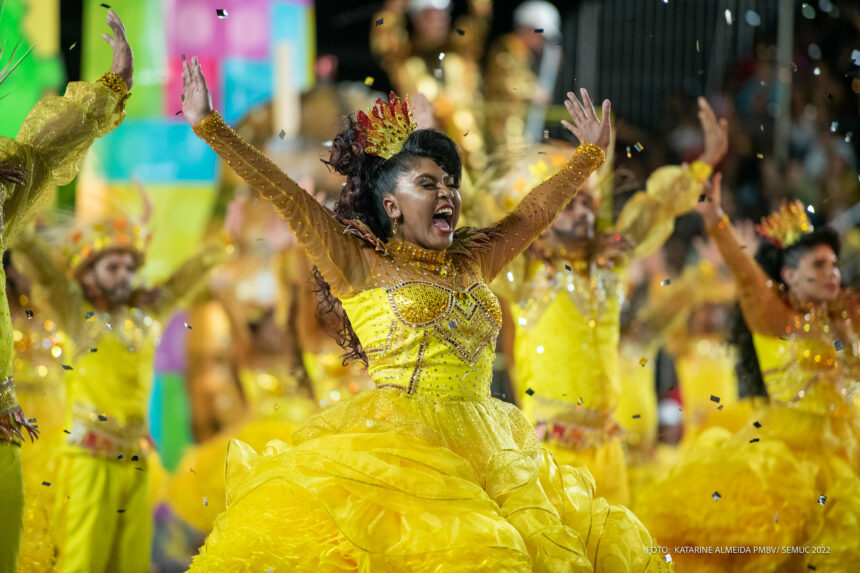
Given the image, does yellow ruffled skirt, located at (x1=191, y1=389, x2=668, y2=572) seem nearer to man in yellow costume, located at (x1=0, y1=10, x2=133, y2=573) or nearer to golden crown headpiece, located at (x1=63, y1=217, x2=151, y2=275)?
man in yellow costume, located at (x1=0, y1=10, x2=133, y2=573)

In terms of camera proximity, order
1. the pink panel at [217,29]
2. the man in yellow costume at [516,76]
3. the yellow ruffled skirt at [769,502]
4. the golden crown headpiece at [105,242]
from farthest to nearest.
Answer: the man in yellow costume at [516,76] < the pink panel at [217,29] < the golden crown headpiece at [105,242] < the yellow ruffled skirt at [769,502]

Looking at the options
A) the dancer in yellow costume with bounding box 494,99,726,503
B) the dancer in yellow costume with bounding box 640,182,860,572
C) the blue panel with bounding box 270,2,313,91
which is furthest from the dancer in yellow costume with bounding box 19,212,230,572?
the blue panel with bounding box 270,2,313,91

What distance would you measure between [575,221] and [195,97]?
219 cm

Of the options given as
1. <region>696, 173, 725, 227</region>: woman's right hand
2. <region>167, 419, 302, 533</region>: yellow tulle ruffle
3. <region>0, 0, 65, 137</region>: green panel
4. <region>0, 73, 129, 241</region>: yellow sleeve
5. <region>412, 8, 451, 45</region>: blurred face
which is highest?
<region>412, 8, 451, 45</region>: blurred face

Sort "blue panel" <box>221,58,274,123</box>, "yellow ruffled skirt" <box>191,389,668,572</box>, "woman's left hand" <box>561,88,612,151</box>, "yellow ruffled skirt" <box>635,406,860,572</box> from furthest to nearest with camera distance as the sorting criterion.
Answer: "blue panel" <box>221,58,274,123</box> < "yellow ruffled skirt" <box>635,406,860,572</box> < "woman's left hand" <box>561,88,612,151</box> < "yellow ruffled skirt" <box>191,389,668,572</box>

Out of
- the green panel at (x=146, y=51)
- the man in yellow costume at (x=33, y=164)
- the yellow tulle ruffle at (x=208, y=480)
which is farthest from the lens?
the green panel at (x=146, y=51)

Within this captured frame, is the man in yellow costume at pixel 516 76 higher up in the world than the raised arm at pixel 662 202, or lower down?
higher up

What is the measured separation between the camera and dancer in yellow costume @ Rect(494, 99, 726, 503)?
4.51 m

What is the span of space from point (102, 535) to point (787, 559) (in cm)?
278

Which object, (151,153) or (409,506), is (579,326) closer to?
(409,506)

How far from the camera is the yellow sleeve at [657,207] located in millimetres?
4785

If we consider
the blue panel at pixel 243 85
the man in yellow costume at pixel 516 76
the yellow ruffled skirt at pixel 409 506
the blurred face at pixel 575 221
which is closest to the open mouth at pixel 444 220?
the yellow ruffled skirt at pixel 409 506

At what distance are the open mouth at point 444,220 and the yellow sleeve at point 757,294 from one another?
183 cm

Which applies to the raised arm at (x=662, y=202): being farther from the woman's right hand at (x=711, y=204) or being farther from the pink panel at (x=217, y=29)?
the pink panel at (x=217, y=29)
